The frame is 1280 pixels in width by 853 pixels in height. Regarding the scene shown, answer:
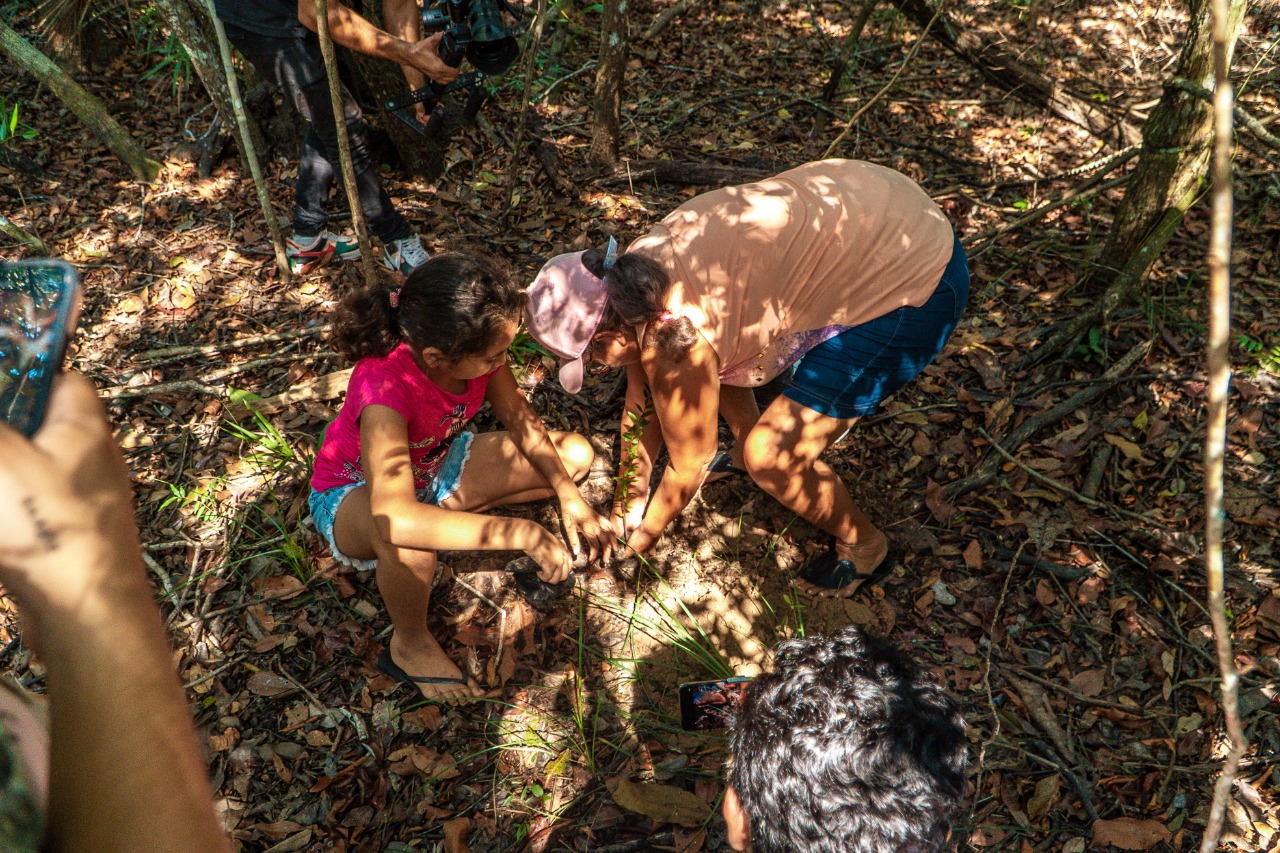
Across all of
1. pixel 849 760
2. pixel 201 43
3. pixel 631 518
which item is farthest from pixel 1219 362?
pixel 201 43

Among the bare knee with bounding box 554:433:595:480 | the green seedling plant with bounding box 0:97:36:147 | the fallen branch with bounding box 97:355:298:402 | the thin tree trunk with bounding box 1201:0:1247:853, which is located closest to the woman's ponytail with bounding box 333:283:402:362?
the bare knee with bounding box 554:433:595:480

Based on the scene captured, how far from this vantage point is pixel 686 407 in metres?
2.43

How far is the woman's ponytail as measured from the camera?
2.39 meters

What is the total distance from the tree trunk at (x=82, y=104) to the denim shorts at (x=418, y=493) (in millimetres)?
2869

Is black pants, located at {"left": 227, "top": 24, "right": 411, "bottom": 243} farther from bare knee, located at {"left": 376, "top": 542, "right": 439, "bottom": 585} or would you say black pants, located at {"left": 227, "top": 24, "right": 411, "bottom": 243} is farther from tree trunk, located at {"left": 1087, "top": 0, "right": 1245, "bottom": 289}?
tree trunk, located at {"left": 1087, "top": 0, "right": 1245, "bottom": 289}

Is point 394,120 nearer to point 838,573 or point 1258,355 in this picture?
point 838,573

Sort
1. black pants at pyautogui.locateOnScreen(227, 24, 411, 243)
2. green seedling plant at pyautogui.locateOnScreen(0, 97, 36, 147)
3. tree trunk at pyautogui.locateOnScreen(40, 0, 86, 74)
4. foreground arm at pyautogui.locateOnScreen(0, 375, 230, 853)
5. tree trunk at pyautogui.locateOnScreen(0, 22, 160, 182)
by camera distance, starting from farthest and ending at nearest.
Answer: tree trunk at pyautogui.locateOnScreen(40, 0, 86, 74), green seedling plant at pyautogui.locateOnScreen(0, 97, 36, 147), tree trunk at pyautogui.locateOnScreen(0, 22, 160, 182), black pants at pyautogui.locateOnScreen(227, 24, 411, 243), foreground arm at pyautogui.locateOnScreen(0, 375, 230, 853)

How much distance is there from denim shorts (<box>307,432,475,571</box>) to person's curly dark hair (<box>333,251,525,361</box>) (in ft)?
1.79

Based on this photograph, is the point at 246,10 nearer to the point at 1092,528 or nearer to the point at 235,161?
the point at 235,161

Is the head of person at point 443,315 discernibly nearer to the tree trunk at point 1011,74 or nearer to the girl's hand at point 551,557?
the girl's hand at point 551,557

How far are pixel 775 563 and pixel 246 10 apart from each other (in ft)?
10.8

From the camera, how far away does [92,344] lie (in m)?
3.76

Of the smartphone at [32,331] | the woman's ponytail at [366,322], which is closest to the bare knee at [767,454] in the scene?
the woman's ponytail at [366,322]

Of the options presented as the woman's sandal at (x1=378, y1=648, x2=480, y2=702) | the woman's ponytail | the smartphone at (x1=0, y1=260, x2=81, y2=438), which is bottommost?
the woman's sandal at (x1=378, y1=648, x2=480, y2=702)
